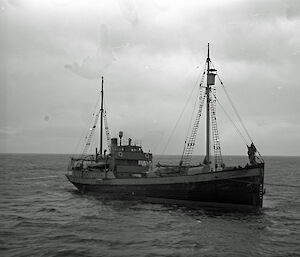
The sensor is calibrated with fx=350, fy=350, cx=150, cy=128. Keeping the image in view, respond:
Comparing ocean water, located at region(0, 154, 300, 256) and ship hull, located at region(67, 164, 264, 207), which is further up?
ship hull, located at region(67, 164, 264, 207)

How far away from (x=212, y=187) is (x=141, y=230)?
389 inches

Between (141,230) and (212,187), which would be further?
(212,187)

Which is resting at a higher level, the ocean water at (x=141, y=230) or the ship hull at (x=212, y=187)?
the ship hull at (x=212, y=187)

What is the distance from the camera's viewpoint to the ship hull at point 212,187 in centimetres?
3191

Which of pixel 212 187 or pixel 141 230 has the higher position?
pixel 212 187

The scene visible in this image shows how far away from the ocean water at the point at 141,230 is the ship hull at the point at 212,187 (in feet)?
3.44

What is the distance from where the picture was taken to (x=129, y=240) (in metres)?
22.6

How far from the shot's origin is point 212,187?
3259 cm

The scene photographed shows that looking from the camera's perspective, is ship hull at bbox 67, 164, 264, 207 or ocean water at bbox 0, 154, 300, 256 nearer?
ocean water at bbox 0, 154, 300, 256

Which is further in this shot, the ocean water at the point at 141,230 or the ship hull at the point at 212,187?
the ship hull at the point at 212,187

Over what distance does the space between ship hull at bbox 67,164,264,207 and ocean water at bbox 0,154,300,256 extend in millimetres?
1049

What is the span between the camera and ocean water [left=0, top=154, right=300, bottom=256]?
67.7ft

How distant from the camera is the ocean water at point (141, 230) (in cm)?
2064

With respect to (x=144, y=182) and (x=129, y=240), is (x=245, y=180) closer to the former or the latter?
(x=144, y=182)
